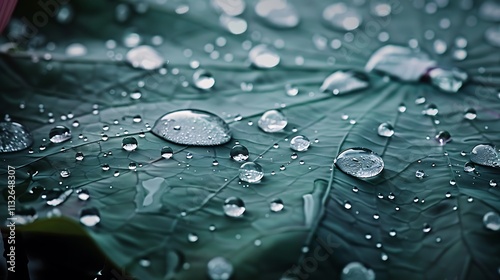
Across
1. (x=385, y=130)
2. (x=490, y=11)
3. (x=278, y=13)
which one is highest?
(x=278, y=13)

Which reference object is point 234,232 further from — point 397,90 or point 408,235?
point 397,90

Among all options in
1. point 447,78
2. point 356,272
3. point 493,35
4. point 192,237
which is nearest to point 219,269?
point 192,237

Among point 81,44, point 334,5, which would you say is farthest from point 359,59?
point 81,44

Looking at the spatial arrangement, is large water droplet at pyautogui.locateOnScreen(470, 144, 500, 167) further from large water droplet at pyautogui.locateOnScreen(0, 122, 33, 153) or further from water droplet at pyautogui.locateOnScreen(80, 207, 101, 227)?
large water droplet at pyautogui.locateOnScreen(0, 122, 33, 153)

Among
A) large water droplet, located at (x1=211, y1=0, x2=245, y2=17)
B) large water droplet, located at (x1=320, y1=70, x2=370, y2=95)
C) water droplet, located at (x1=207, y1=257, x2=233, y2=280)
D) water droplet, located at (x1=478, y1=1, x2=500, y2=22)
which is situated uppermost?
large water droplet, located at (x1=211, y1=0, x2=245, y2=17)

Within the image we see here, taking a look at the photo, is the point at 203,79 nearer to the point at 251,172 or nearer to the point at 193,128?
the point at 193,128

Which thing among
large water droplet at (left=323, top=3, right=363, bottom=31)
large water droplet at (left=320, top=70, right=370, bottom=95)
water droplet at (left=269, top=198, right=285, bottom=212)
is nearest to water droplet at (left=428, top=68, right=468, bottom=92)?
large water droplet at (left=320, top=70, right=370, bottom=95)
